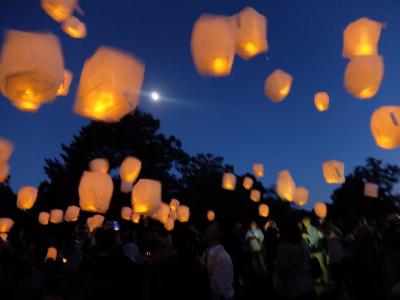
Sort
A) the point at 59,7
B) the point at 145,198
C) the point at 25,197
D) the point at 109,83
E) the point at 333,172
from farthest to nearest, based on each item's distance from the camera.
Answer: the point at 25,197 → the point at 333,172 → the point at 145,198 → the point at 59,7 → the point at 109,83

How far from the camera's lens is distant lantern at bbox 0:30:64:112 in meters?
2.93

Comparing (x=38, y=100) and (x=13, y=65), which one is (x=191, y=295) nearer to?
(x=38, y=100)

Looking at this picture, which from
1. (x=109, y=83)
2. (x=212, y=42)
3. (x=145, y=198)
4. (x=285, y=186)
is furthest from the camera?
(x=285, y=186)

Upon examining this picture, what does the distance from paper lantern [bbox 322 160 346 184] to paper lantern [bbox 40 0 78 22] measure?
8.65 m

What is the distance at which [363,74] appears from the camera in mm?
4848

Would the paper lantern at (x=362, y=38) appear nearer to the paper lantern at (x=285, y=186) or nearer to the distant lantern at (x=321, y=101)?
the distant lantern at (x=321, y=101)

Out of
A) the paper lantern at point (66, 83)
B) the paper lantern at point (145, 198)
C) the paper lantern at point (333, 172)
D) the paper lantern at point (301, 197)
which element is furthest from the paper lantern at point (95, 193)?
the paper lantern at point (301, 197)

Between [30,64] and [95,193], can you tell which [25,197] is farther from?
[30,64]

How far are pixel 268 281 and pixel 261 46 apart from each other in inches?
179

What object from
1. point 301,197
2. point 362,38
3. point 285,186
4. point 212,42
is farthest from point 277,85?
point 301,197

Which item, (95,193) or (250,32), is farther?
(95,193)

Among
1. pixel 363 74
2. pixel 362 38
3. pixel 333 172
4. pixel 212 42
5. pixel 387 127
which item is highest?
pixel 362 38

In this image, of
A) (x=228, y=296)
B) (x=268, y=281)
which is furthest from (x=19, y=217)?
(x=228, y=296)

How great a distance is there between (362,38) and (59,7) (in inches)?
150
